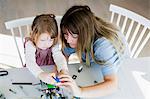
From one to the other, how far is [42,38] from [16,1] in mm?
1963

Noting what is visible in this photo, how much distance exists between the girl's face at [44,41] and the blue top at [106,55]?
20cm

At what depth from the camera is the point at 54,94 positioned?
1411 mm

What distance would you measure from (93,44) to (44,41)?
0.72 ft

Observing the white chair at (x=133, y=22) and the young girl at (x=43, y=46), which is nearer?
the young girl at (x=43, y=46)

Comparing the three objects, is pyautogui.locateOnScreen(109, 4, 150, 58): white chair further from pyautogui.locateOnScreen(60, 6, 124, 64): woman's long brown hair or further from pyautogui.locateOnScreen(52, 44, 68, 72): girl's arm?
pyautogui.locateOnScreen(52, 44, 68, 72): girl's arm

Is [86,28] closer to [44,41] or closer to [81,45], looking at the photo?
[81,45]

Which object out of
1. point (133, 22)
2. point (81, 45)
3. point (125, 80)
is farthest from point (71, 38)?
point (133, 22)

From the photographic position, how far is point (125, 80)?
1.50 m

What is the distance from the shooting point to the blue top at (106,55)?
1.42 meters

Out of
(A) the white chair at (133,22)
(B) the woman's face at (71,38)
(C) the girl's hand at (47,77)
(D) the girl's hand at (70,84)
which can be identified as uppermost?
(A) the white chair at (133,22)

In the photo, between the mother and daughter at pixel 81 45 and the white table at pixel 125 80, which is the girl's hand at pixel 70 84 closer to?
the mother and daughter at pixel 81 45

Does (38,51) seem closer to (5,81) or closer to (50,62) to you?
(50,62)

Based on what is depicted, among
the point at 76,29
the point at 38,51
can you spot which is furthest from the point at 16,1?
the point at 76,29

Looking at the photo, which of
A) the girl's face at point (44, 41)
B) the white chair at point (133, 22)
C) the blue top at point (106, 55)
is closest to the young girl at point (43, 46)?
the girl's face at point (44, 41)
